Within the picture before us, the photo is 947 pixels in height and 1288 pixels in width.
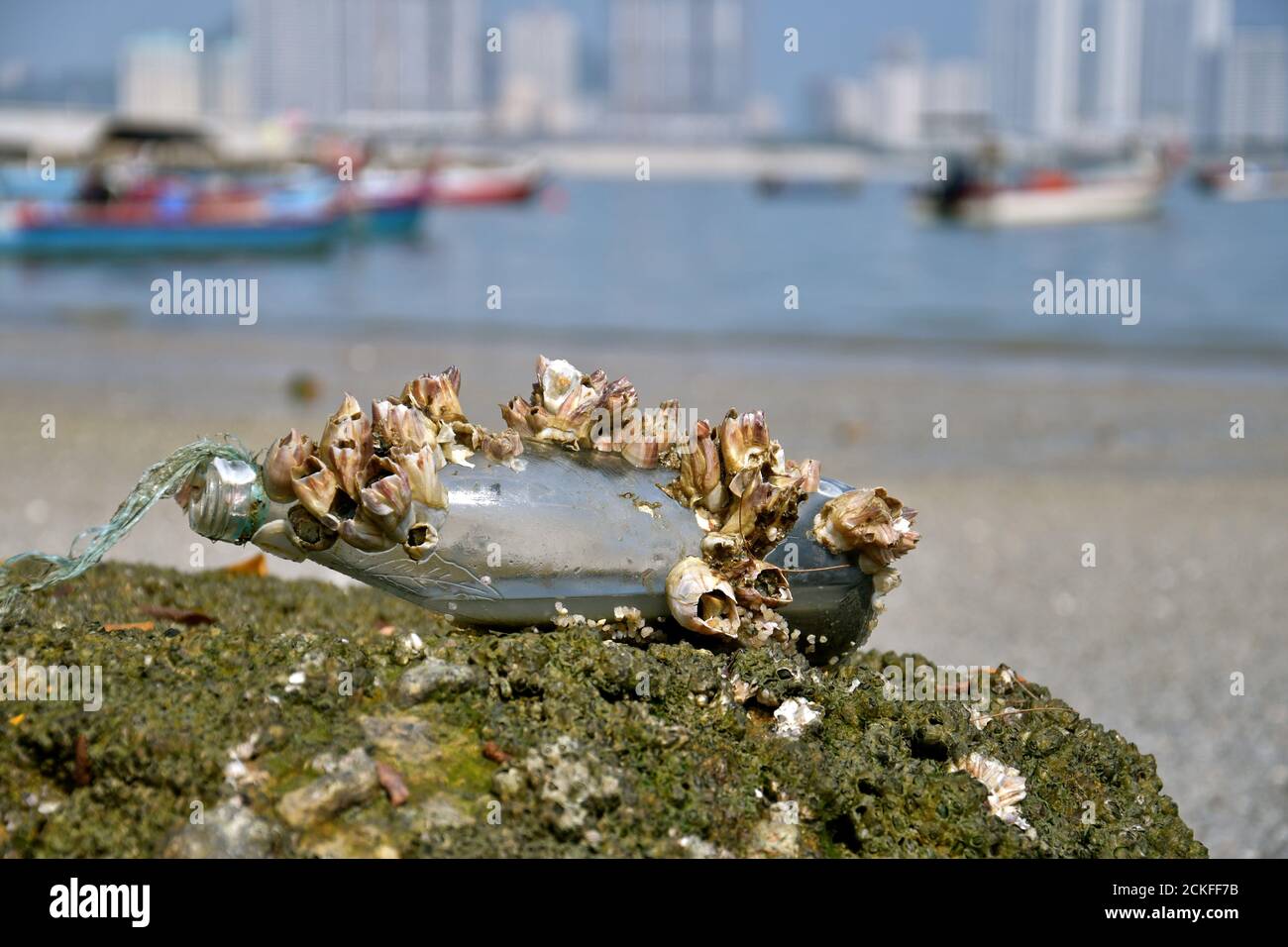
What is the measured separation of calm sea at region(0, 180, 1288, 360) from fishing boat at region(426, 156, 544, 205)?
15109mm

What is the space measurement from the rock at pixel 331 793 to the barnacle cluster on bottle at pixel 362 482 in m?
0.41

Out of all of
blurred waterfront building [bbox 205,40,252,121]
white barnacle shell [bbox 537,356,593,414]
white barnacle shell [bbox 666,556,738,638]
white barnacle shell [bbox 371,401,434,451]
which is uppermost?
blurred waterfront building [bbox 205,40,252,121]

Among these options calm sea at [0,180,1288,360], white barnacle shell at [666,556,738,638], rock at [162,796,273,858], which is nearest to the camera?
rock at [162,796,273,858]

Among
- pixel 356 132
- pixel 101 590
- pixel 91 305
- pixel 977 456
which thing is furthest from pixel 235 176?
pixel 356 132

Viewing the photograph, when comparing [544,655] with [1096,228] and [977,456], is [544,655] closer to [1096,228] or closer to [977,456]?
[977,456]

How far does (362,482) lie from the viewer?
2.49 m

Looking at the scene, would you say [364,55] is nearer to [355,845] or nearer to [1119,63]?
[1119,63]

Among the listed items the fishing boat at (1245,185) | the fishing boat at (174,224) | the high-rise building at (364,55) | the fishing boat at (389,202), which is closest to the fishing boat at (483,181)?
the fishing boat at (389,202)

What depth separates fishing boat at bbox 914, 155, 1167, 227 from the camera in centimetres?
6706

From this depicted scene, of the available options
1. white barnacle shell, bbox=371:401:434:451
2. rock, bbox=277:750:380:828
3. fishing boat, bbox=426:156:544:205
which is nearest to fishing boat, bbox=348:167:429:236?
fishing boat, bbox=426:156:544:205

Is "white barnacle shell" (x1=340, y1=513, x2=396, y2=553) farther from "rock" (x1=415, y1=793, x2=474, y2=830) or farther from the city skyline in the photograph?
the city skyline

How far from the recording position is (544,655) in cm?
250

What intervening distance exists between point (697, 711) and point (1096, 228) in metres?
68.0

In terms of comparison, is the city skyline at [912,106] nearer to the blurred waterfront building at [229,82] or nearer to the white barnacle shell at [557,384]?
the blurred waterfront building at [229,82]
